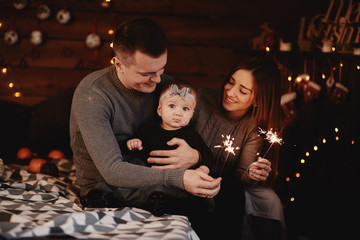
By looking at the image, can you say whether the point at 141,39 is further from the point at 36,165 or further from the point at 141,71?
the point at 36,165

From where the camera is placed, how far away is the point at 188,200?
1.73 meters

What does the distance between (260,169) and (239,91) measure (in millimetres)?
375

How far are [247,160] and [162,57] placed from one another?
643 mm

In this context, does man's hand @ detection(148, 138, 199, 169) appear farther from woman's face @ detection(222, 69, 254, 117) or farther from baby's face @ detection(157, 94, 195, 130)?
woman's face @ detection(222, 69, 254, 117)

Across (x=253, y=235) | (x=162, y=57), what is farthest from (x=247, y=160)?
(x=162, y=57)

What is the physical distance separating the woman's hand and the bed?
388 millimetres

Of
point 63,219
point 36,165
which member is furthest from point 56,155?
point 63,219

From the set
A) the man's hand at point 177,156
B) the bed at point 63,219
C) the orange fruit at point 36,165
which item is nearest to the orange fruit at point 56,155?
the orange fruit at point 36,165

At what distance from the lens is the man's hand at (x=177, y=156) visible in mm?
1793

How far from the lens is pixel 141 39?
173 cm

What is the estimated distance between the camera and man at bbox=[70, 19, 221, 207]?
168 cm

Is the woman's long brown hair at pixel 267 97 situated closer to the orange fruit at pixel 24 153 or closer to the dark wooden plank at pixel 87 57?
the dark wooden plank at pixel 87 57

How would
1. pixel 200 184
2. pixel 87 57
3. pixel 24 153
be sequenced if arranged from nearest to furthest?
1. pixel 200 184
2. pixel 24 153
3. pixel 87 57

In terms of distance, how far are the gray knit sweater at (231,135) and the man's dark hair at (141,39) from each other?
1.50 feet
